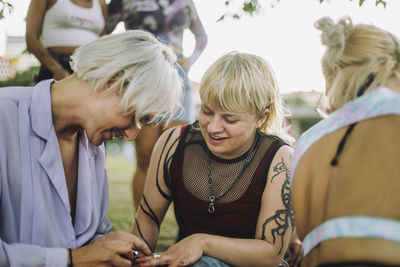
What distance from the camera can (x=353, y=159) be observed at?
159cm

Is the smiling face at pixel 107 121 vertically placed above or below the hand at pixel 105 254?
above

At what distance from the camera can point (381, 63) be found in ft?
5.64

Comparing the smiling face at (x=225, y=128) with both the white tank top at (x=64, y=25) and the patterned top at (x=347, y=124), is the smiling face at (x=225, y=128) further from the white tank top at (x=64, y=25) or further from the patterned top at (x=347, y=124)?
the white tank top at (x=64, y=25)

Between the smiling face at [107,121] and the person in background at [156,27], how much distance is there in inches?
61.3

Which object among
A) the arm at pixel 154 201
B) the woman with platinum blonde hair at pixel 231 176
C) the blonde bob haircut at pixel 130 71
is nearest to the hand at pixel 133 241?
the woman with platinum blonde hair at pixel 231 176

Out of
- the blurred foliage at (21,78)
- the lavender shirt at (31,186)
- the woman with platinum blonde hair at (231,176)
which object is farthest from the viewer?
the blurred foliage at (21,78)

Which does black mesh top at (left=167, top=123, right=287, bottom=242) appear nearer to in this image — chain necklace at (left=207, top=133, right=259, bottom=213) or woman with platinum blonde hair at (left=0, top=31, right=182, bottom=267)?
chain necklace at (left=207, top=133, right=259, bottom=213)

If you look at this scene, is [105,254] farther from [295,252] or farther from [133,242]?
[295,252]

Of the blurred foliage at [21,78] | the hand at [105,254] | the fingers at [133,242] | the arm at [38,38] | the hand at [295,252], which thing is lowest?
the blurred foliage at [21,78]

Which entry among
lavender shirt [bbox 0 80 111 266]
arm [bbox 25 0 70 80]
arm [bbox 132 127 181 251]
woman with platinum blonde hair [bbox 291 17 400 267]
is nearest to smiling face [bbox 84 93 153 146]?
lavender shirt [bbox 0 80 111 266]

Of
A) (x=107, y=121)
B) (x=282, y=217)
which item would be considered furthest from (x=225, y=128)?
(x=107, y=121)

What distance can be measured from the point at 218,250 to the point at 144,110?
2.73 ft

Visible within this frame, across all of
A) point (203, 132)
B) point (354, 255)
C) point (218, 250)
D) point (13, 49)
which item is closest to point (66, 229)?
point (218, 250)

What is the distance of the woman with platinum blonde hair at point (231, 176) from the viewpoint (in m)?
2.57
